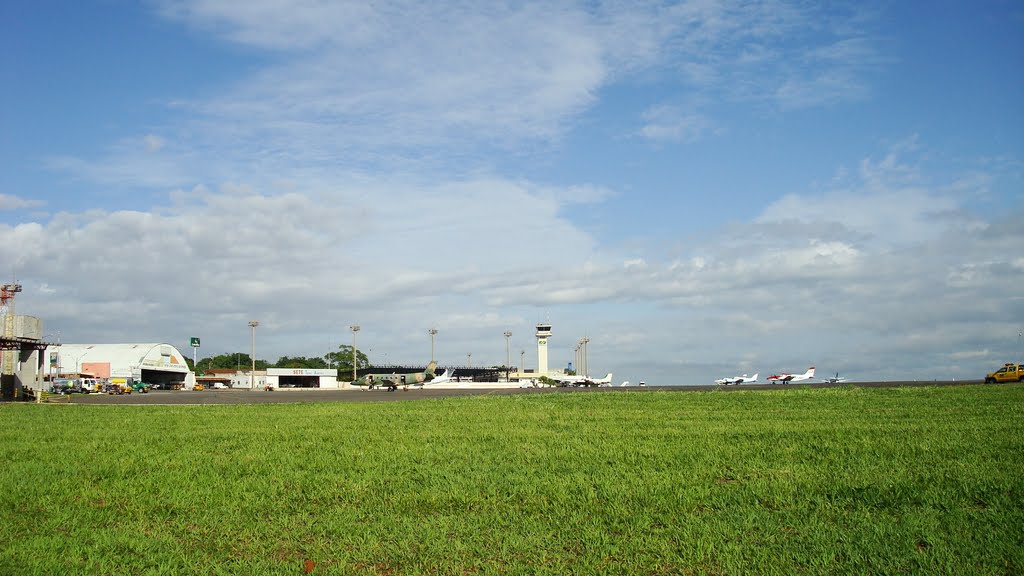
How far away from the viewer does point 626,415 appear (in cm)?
2223

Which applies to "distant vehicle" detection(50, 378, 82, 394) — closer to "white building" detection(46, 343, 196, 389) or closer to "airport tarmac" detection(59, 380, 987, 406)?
"airport tarmac" detection(59, 380, 987, 406)

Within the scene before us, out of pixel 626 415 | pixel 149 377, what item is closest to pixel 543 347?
pixel 149 377

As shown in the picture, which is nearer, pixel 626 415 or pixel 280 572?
pixel 280 572

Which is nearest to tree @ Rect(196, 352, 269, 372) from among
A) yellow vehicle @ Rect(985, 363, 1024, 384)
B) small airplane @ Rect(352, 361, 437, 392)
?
small airplane @ Rect(352, 361, 437, 392)

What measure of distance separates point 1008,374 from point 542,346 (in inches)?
4422

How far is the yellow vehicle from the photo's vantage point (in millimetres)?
60831

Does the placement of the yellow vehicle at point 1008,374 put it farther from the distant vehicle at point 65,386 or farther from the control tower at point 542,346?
the control tower at point 542,346

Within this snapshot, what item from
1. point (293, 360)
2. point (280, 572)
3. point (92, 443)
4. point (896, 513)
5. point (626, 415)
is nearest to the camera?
point (280, 572)

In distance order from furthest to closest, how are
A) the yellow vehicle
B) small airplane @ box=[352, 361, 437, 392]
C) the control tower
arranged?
the control tower < small airplane @ box=[352, 361, 437, 392] < the yellow vehicle

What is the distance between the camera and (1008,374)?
61.2 meters

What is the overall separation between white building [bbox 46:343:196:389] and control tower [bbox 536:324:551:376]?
258 feet

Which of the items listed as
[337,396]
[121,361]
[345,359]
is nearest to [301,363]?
[345,359]

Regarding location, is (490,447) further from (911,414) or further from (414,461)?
(911,414)

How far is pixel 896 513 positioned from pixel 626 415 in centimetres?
1456
